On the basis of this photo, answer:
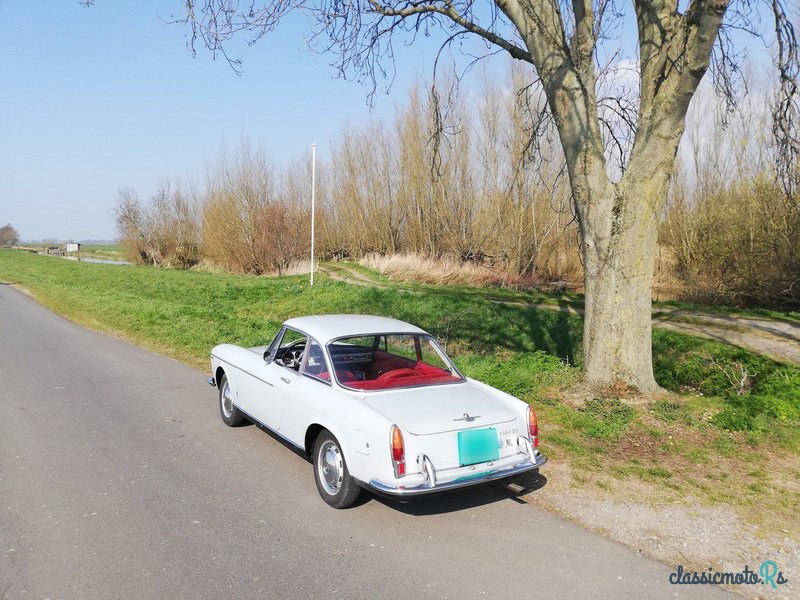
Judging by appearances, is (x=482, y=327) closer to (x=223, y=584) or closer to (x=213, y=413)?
(x=213, y=413)

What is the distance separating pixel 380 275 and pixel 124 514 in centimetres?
2479

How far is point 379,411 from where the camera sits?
173 inches

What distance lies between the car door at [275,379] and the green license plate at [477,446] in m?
1.78

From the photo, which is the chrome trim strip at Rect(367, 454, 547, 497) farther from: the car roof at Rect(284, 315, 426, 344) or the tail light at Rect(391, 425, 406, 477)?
the car roof at Rect(284, 315, 426, 344)

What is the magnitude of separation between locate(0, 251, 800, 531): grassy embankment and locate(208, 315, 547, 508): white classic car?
1.25 meters

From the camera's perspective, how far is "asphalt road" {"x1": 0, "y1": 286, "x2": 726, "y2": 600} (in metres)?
3.45

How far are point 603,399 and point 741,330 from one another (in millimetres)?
6824

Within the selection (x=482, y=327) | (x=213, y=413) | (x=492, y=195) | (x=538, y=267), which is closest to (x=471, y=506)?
(x=213, y=413)

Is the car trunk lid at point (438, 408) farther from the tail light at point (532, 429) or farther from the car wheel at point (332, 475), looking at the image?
the car wheel at point (332, 475)

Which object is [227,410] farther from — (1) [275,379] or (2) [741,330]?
(2) [741,330]

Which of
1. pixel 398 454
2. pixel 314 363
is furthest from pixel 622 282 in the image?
pixel 398 454

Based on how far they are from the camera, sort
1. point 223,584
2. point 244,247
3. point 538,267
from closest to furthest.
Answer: point 223,584, point 538,267, point 244,247

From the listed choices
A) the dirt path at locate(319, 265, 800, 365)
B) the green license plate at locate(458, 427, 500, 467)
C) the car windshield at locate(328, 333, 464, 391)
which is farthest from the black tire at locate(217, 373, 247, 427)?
the dirt path at locate(319, 265, 800, 365)

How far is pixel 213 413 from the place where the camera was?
23.8 ft
